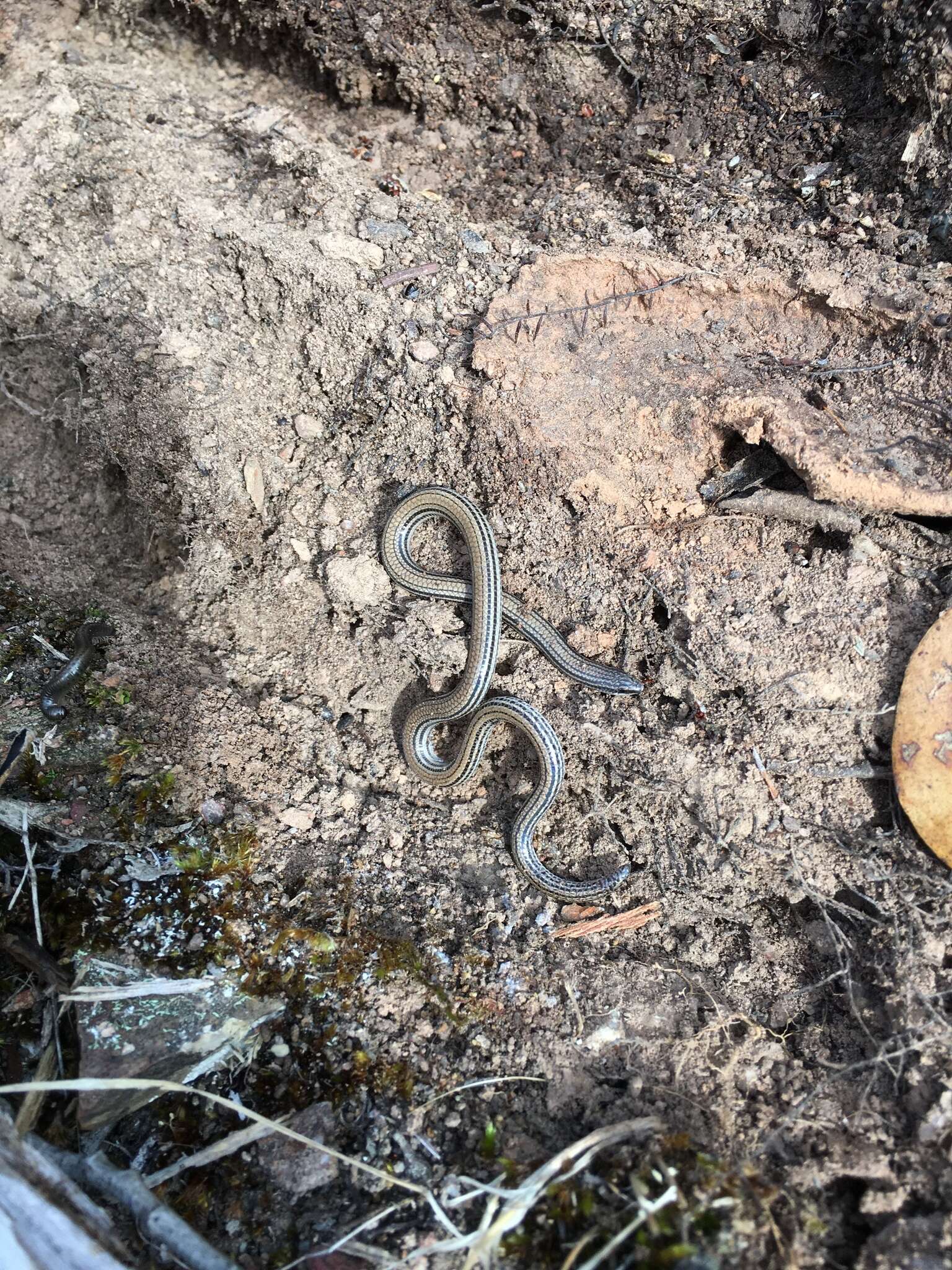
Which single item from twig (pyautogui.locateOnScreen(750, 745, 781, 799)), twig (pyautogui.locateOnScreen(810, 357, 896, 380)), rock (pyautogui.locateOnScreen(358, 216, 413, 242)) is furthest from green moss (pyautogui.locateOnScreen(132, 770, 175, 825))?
twig (pyautogui.locateOnScreen(810, 357, 896, 380))

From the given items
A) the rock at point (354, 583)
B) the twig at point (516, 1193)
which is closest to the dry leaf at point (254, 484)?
the rock at point (354, 583)

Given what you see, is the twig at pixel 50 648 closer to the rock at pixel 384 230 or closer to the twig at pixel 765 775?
the rock at pixel 384 230

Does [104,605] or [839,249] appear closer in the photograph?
[839,249]

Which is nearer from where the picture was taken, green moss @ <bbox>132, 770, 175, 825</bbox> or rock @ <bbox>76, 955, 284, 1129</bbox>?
rock @ <bbox>76, 955, 284, 1129</bbox>

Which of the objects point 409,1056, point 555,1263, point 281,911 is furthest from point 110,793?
point 555,1263

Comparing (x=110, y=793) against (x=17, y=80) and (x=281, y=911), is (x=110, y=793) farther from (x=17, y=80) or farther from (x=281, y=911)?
(x=17, y=80)

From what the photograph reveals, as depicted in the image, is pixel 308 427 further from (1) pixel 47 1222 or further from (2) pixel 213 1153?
(1) pixel 47 1222

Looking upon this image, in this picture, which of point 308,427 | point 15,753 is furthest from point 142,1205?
point 308,427

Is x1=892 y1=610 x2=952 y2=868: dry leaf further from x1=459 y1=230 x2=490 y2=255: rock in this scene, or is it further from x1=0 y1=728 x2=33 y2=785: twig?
x1=0 y1=728 x2=33 y2=785: twig
